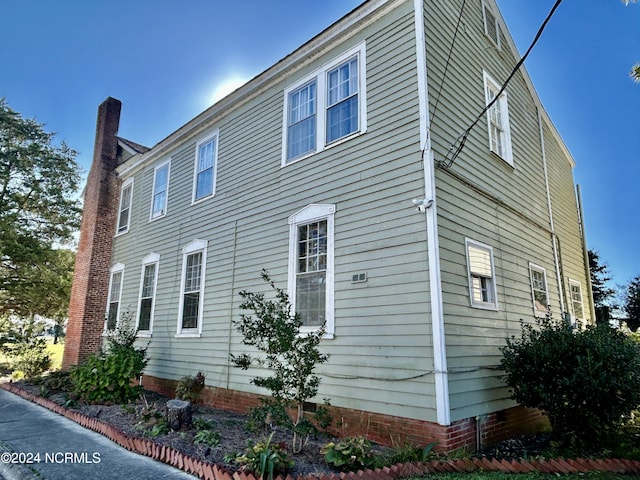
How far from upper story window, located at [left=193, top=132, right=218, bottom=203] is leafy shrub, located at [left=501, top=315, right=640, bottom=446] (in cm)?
774

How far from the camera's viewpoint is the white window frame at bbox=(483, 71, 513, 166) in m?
8.24

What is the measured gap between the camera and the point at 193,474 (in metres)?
4.39

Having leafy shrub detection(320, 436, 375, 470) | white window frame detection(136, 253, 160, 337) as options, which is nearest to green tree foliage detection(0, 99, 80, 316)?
white window frame detection(136, 253, 160, 337)

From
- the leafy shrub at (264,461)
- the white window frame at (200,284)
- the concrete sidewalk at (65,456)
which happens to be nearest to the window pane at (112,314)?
the white window frame at (200,284)

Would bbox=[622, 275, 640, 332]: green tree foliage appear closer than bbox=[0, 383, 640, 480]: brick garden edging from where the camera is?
No

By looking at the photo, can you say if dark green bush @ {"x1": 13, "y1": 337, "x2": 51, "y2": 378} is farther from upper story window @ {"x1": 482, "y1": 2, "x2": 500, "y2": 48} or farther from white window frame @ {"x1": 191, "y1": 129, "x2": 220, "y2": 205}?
upper story window @ {"x1": 482, "y1": 2, "x2": 500, "y2": 48}

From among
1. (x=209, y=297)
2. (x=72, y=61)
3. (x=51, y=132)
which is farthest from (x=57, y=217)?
(x=209, y=297)

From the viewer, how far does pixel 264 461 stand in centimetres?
411

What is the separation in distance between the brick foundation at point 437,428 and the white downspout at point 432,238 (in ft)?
0.83

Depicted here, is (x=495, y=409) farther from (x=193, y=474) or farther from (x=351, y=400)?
(x=193, y=474)

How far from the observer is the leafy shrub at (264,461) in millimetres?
4070

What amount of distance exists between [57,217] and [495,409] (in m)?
20.3

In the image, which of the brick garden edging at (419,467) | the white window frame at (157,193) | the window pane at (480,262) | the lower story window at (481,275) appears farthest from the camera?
the white window frame at (157,193)

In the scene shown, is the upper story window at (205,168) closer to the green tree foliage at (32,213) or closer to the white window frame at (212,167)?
the white window frame at (212,167)
